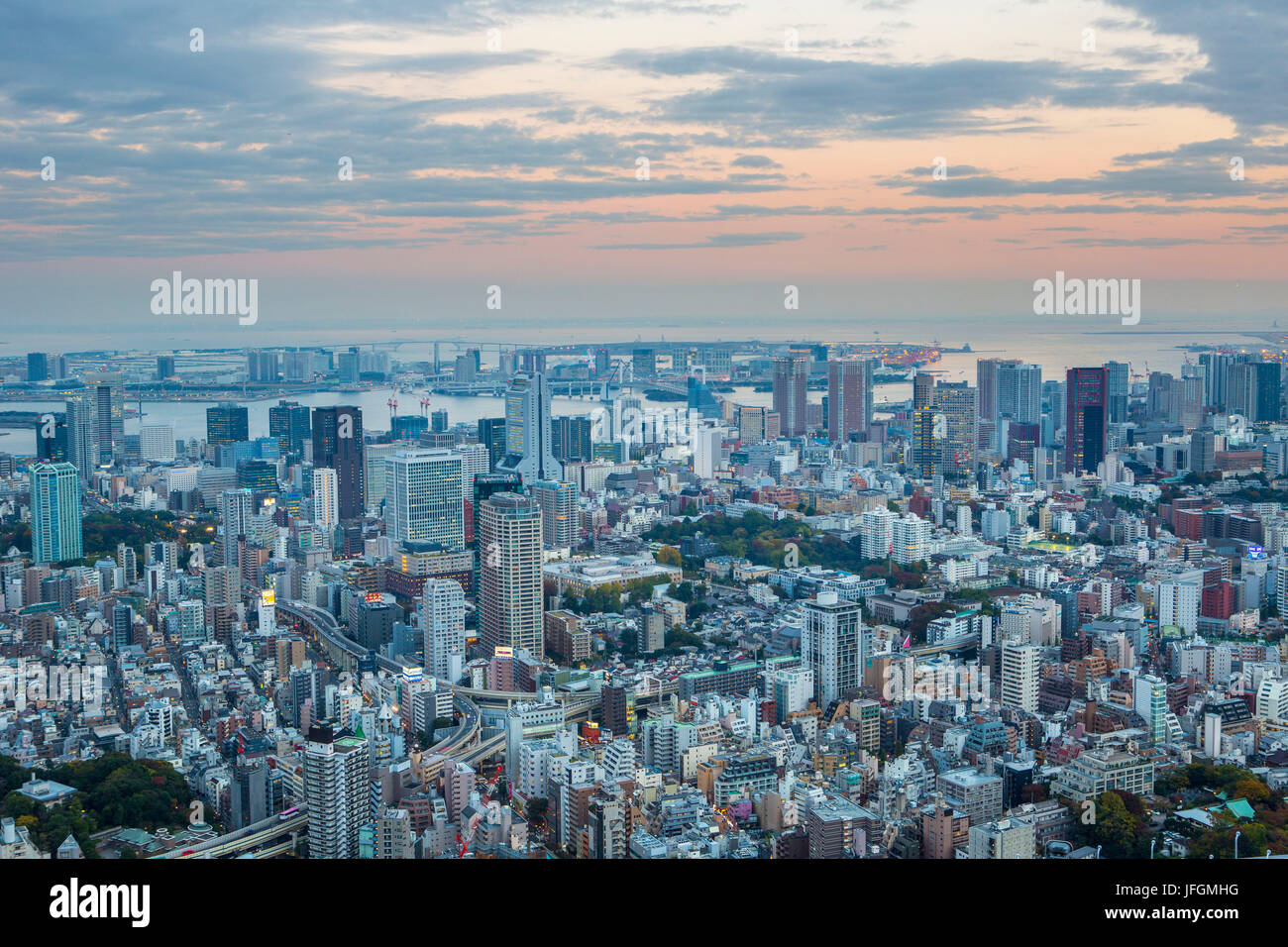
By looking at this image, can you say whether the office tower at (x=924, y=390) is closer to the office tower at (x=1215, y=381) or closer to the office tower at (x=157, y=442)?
the office tower at (x=1215, y=381)

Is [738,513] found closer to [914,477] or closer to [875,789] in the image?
[914,477]

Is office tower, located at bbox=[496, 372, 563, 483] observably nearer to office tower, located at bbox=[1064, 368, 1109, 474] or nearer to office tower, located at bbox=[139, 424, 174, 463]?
office tower, located at bbox=[139, 424, 174, 463]

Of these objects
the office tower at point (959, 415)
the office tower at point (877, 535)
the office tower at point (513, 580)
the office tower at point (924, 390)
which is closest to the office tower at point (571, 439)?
the office tower at point (924, 390)

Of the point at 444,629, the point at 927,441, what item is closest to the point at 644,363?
the point at 927,441

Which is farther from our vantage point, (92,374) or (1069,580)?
(92,374)

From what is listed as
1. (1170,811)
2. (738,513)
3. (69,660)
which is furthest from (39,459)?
(1170,811)

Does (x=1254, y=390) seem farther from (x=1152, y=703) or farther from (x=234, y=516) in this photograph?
(x=234, y=516)

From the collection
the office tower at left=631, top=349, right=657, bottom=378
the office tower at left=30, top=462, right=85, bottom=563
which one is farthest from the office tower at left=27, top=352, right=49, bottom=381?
the office tower at left=631, top=349, right=657, bottom=378
